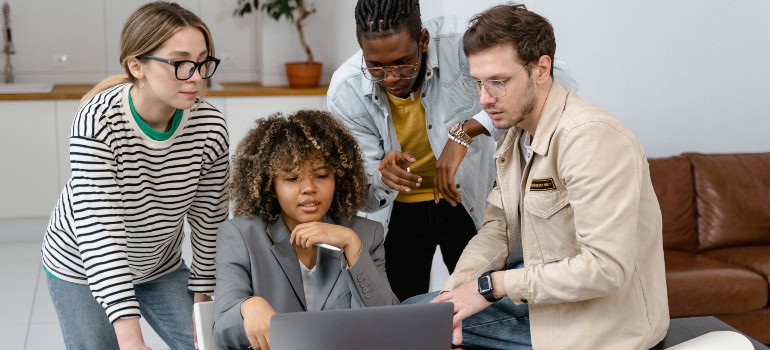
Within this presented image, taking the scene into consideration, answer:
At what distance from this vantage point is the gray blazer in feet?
6.90

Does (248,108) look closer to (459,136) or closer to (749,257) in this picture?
(749,257)

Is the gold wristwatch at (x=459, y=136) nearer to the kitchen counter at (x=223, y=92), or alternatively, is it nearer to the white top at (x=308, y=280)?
the white top at (x=308, y=280)

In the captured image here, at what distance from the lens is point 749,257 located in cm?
400

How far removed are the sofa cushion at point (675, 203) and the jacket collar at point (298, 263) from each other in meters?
2.38

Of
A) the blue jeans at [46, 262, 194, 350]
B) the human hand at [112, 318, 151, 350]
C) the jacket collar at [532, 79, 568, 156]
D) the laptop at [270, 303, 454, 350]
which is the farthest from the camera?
the blue jeans at [46, 262, 194, 350]

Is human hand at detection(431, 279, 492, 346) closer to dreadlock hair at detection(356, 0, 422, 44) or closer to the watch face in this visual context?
the watch face

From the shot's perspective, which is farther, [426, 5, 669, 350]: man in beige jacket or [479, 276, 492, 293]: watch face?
[479, 276, 492, 293]: watch face

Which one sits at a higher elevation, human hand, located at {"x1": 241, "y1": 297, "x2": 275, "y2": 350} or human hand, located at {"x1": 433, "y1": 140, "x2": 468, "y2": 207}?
human hand, located at {"x1": 433, "y1": 140, "x2": 468, "y2": 207}

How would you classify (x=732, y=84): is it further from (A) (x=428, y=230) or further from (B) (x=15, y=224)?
(B) (x=15, y=224)

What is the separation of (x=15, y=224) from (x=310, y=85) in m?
1.98

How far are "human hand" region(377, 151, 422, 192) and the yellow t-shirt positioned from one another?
12.2 inches

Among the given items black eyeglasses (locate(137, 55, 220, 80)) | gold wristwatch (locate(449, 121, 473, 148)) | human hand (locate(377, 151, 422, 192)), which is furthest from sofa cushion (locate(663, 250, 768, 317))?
black eyeglasses (locate(137, 55, 220, 80))

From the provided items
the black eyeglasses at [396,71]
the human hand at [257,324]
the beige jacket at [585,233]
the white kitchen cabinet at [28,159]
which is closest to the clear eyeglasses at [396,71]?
the black eyeglasses at [396,71]

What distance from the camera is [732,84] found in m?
4.44
